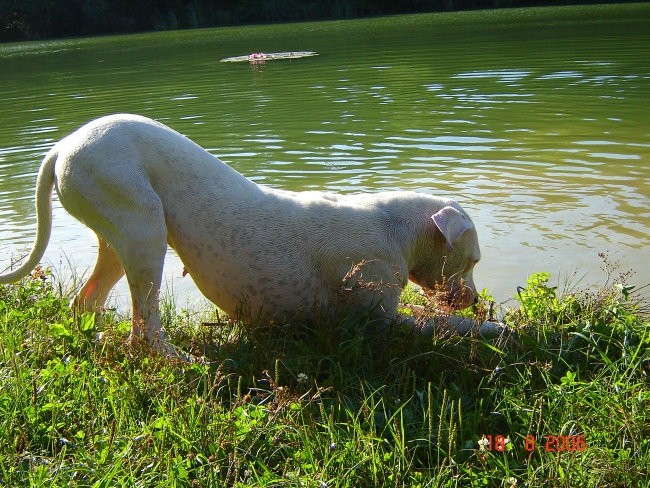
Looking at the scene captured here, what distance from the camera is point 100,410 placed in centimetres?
368

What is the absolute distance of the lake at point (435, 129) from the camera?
7.32 m

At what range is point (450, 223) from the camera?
16.2 ft

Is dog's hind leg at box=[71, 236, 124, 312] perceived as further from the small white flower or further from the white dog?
the small white flower

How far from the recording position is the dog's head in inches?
197

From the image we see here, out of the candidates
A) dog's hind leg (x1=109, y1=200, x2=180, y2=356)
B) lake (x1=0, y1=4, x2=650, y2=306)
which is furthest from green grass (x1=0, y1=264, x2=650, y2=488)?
lake (x1=0, y1=4, x2=650, y2=306)

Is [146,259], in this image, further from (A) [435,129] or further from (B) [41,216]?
(A) [435,129]

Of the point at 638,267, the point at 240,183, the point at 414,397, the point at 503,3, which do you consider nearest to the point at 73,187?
the point at 240,183

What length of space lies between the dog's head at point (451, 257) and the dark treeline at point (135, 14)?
5711cm

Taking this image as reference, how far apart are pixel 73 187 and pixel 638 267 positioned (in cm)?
426

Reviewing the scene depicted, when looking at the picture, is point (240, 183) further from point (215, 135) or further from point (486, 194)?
point (215, 135)

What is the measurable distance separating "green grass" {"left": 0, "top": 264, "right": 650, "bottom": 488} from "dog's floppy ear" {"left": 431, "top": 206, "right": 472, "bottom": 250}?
499mm
